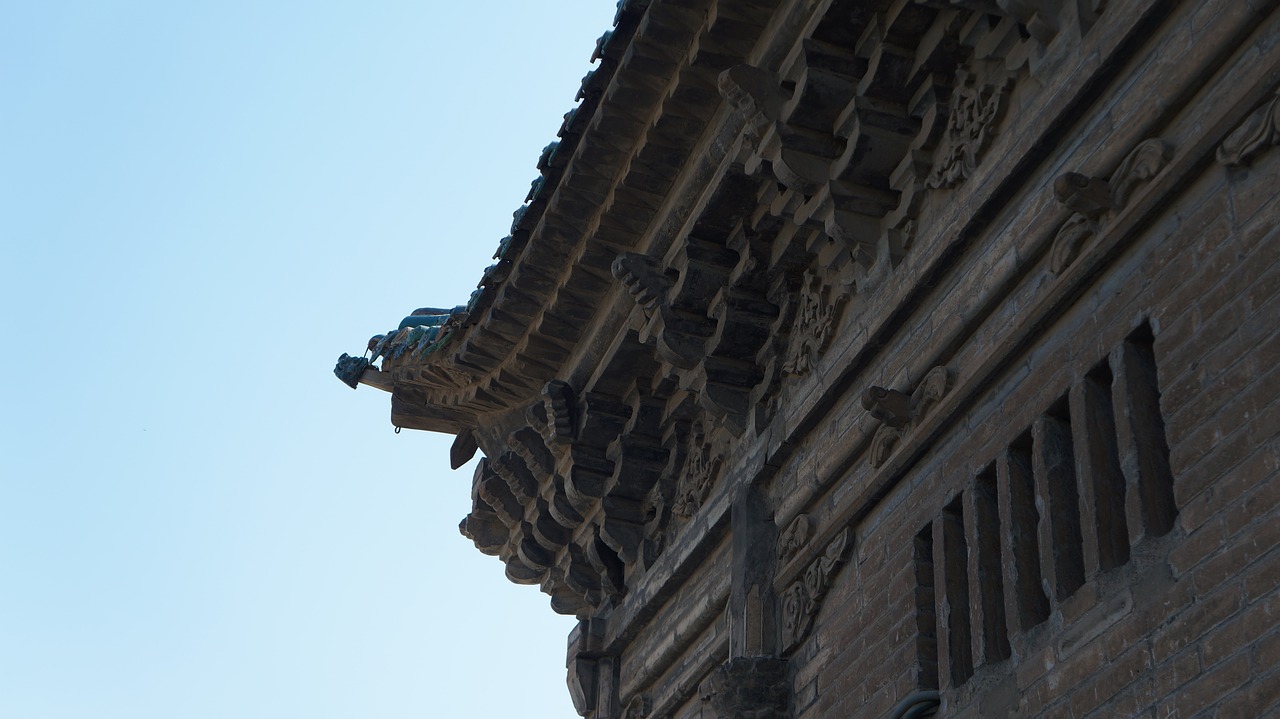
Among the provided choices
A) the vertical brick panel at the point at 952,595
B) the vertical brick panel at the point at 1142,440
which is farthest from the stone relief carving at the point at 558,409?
the vertical brick panel at the point at 1142,440

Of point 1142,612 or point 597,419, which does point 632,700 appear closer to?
point 597,419

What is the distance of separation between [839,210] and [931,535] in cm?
149

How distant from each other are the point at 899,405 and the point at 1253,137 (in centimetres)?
193

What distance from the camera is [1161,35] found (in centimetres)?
501

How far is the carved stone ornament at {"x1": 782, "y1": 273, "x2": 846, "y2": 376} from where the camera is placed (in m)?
7.07

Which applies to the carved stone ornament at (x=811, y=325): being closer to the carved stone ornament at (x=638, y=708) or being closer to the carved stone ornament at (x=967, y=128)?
the carved stone ornament at (x=967, y=128)

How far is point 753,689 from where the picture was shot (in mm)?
6777

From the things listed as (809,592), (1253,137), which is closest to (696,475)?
(809,592)

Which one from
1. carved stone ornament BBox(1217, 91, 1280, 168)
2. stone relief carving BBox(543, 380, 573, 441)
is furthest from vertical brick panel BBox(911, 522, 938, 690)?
stone relief carving BBox(543, 380, 573, 441)

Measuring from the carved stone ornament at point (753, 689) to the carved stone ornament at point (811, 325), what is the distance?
4.28 ft

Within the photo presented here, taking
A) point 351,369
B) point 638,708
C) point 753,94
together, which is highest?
point 351,369

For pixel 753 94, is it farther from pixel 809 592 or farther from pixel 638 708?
pixel 638 708

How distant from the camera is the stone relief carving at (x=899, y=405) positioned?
19.4 feet

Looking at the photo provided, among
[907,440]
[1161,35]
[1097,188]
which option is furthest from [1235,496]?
[907,440]
